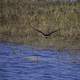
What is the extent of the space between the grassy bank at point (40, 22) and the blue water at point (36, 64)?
1.47 meters

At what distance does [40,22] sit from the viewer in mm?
24531

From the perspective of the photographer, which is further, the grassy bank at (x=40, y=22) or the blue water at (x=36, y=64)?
the grassy bank at (x=40, y=22)

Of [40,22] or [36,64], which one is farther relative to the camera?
[40,22]

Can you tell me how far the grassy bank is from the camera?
2231 centimetres

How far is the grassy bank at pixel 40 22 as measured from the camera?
73.2ft

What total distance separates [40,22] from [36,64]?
724 centimetres

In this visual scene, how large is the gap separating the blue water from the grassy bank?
1474mm

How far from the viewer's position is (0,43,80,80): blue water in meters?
15.8

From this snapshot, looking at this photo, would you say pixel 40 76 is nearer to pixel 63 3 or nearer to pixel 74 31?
pixel 74 31

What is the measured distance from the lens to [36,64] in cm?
1755

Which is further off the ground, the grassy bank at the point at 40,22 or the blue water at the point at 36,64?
the grassy bank at the point at 40,22

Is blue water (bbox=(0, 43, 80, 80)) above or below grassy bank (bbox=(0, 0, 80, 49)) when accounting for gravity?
below

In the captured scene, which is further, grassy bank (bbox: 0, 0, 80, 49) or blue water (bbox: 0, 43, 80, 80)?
grassy bank (bbox: 0, 0, 80, 49)

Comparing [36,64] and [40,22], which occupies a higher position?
[40,22]
